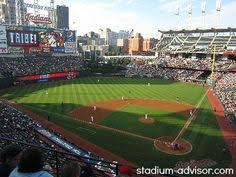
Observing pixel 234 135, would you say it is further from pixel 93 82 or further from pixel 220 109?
pixel 93 82

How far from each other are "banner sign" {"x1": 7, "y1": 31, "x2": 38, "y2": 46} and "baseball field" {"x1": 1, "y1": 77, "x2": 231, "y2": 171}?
10910 millimetres

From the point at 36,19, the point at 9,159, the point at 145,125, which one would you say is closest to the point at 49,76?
the point at 36,19

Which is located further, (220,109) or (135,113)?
(220,109)

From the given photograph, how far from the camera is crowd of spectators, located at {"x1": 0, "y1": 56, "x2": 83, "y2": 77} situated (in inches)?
2426

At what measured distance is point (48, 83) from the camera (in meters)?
64.3

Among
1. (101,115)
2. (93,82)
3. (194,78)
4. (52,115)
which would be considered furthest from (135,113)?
(194,78)

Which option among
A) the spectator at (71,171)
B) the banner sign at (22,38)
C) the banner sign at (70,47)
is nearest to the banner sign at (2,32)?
the banner sign at (22,38)

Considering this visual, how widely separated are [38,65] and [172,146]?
4812 cm

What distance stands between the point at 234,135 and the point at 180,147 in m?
7.56

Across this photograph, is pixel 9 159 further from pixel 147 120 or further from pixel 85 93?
pixel 85 93

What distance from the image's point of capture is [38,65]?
224 feet

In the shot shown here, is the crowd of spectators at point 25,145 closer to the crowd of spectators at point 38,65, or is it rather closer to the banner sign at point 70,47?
the crowd of spectators at point 38,65

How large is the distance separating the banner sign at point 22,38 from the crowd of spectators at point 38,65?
390cm

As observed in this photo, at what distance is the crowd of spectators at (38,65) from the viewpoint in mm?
61616
